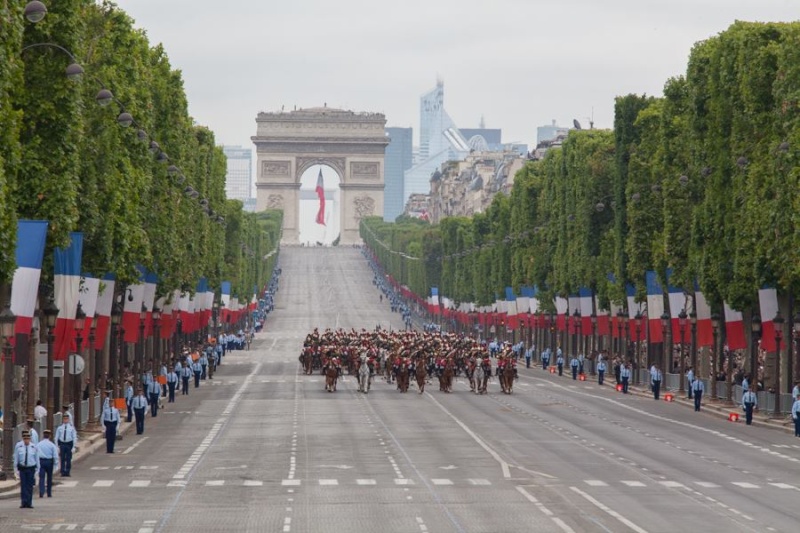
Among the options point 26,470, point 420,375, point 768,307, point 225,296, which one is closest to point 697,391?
point 768,307

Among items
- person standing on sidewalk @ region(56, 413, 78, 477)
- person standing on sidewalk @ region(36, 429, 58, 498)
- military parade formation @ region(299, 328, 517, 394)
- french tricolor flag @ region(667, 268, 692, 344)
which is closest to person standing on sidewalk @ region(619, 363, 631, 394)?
french tricolor flag @ region(667, 268, 692, 344)

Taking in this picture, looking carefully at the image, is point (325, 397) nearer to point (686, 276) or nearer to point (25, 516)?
point (686, 276)

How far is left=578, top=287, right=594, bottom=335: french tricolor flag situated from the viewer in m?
110

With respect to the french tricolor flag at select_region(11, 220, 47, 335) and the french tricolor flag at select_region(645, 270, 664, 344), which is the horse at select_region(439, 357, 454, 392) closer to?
the french tricolor flag at select_region(645, 270, 664, 344)

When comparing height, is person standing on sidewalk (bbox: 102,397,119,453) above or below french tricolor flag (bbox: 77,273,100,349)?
below

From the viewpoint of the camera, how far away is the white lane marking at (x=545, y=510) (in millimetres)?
32694

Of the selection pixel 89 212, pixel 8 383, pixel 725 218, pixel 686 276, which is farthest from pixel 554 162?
pixel 8 383

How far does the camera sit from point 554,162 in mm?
132625

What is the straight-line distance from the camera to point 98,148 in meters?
57.8

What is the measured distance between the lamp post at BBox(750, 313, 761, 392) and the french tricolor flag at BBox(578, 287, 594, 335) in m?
33.0

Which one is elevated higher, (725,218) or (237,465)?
(725,218)

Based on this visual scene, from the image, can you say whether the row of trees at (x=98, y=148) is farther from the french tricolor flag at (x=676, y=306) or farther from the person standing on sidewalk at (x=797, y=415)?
the french tricolor flag at (x=676, y=306)

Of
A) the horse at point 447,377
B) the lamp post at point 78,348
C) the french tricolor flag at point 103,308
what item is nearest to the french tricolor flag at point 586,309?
the horse at point 447,377

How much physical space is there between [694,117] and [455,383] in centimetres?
2259
